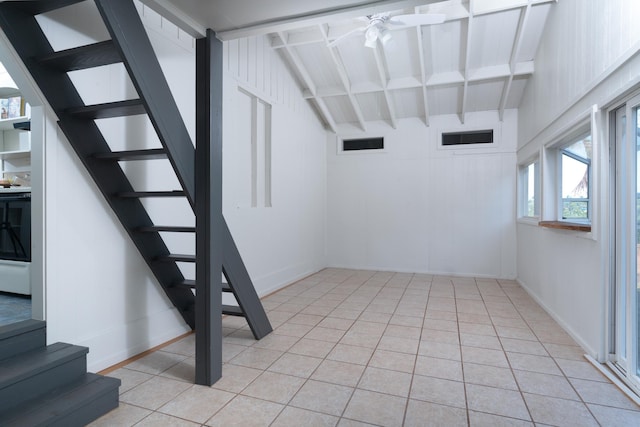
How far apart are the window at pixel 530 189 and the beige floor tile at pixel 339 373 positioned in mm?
3745

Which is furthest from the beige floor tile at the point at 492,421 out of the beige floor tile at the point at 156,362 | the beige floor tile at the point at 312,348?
the beige floor tile at the point at 156,362

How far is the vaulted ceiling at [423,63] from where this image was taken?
438 centimetres

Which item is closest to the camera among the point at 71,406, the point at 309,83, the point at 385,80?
the point at 71,406

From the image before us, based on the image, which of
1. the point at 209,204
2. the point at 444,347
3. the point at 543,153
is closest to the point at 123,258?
the point at 209,204

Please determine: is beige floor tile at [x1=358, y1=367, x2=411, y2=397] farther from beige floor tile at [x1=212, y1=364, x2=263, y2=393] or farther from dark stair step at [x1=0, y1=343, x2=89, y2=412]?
dark stair step at [x1=0, y1=343, x2=89, y2=412]

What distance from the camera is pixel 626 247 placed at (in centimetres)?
247

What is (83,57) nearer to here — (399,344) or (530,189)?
(399,344)

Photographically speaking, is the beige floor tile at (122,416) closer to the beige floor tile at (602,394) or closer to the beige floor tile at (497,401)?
the beige floor tile at (497,401)

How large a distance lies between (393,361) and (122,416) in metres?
1.84

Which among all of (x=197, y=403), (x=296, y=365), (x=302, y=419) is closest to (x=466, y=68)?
(x=296, y=365)

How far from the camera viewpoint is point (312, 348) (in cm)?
293

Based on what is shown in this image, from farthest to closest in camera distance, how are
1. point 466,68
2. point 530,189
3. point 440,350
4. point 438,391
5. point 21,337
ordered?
point 530,189 → point 466,68 → point 440,350 → point 438,391 → point 21,337

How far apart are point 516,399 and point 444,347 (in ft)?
2.74

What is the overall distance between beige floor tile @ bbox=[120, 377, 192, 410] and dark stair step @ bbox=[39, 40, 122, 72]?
2.01 m
